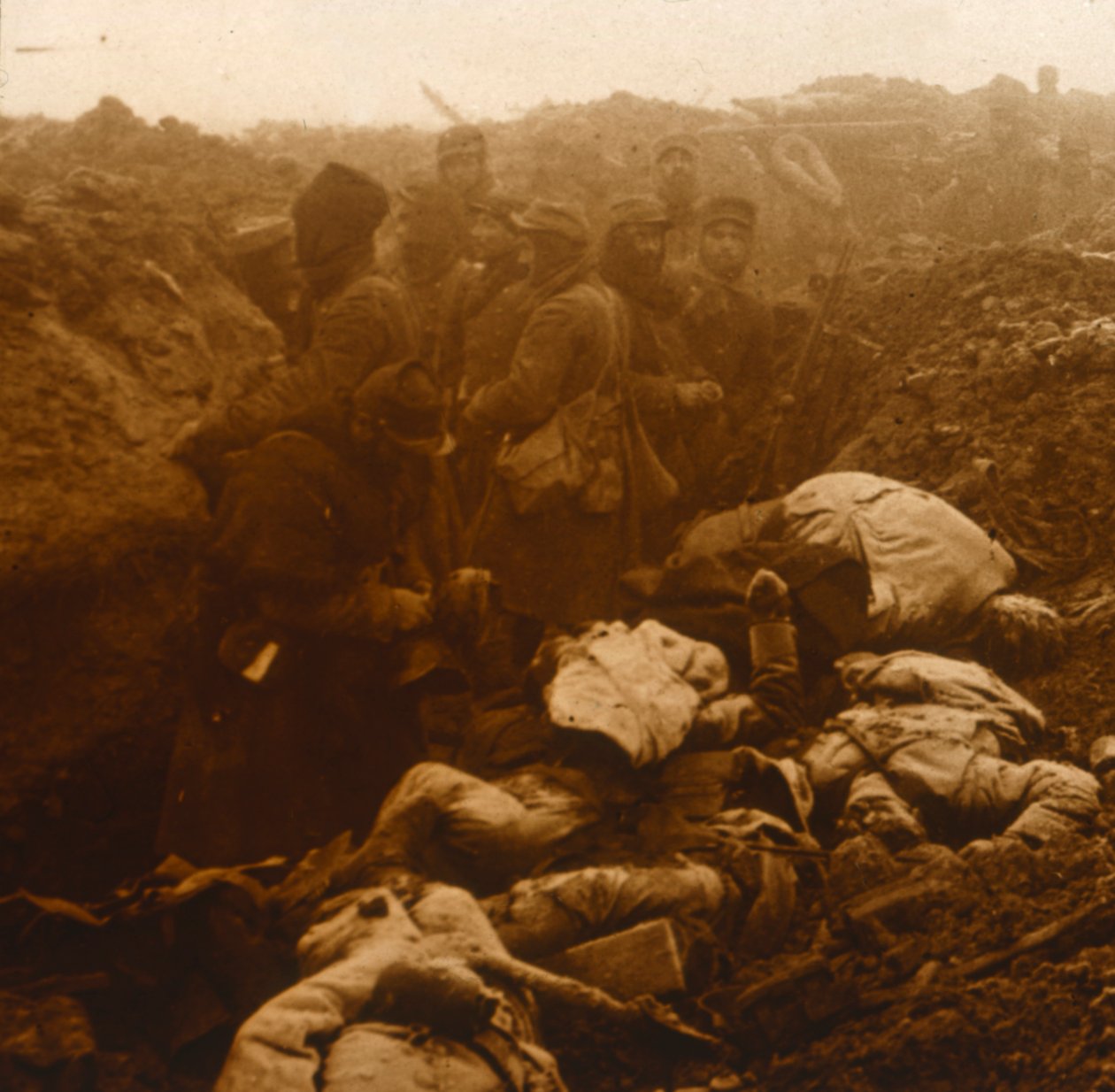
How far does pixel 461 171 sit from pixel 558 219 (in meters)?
0.66

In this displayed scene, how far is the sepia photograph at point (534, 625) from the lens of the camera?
396 centimetres

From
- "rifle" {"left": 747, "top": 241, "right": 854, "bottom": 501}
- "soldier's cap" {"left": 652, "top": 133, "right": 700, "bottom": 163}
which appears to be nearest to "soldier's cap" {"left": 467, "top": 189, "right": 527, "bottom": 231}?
"soldier's cap" {"left": 652, "top": 133, "right": 700, "bottom": 163}

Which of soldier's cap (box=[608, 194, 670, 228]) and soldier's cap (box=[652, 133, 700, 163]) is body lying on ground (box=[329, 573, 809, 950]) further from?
soldier's cap (box=[652, 133, 700, 163])

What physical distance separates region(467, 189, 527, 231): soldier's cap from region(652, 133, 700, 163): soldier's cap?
2.88 feet

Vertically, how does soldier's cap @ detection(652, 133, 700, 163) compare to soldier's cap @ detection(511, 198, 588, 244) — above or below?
above

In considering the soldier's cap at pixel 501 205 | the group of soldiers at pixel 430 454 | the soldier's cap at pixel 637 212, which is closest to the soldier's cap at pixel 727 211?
the group of soldiers at pixel 430 454

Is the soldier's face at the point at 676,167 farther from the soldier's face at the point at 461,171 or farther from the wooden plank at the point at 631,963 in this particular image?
the wooden plank at the point at 631,963

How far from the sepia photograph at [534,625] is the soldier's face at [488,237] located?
19 mm

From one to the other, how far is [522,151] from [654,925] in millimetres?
4044

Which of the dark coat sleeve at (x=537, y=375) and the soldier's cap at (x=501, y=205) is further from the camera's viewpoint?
the soldier's cap at (x=501, y=205)

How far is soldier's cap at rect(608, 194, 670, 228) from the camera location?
5.51 metres

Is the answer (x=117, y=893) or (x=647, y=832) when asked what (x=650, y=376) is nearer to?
(x=647, y=832)

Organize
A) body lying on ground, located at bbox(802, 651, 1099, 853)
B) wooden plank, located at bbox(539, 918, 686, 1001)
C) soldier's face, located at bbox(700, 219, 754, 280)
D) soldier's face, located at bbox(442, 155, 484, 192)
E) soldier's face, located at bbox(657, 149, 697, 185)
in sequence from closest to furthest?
wooden plank, located at bbox(539, 918, 686, 1001), body lying on ground, located at bbox(802, 651, 1099, 853), soldier's face, located at bbox(442, 155, 484, 192), soldier's face, located at bbox(700, 219, 754, 280), soldier's face, located at bbox(657, 149, 697, 185)

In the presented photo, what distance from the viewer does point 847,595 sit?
16.7 ft
